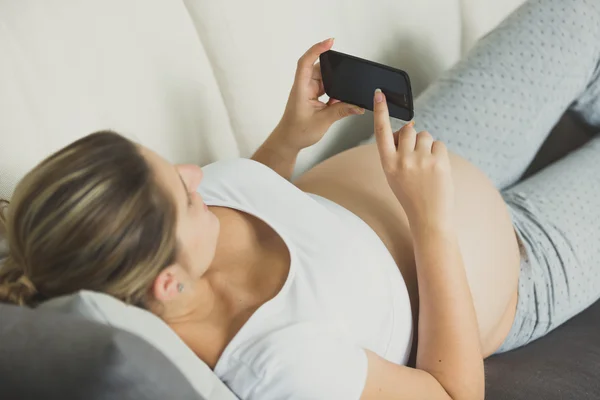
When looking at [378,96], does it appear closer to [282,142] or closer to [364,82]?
[364,82]

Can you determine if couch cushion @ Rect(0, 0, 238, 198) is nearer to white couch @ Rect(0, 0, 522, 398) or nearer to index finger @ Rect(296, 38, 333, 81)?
white couch @ Rect(0, 0, 522, 398)

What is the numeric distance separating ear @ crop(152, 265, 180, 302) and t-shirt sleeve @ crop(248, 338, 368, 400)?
124mm

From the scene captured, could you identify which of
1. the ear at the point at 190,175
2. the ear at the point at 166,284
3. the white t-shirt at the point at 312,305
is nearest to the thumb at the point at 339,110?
the white t-shirt at the point at 312,305

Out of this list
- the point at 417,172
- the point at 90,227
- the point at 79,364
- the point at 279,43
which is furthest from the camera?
the point at 279,43

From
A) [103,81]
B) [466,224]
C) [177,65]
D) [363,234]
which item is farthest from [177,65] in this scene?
[466,224]

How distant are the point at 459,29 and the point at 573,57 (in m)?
0.33

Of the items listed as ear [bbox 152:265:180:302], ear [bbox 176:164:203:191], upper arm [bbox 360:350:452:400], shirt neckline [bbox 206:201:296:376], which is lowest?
upper arm [bbox 360:350:452:400]

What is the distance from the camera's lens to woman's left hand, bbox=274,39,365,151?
1.04 meters

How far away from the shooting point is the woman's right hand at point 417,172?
0.89 m

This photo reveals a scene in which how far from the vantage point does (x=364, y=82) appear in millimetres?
963

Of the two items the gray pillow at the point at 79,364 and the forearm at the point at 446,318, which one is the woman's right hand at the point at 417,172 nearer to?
the forearm at the point at 446,318

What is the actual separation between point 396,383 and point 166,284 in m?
0.30

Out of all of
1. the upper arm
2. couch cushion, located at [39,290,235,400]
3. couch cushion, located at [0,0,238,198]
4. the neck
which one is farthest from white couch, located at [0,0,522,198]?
the upper arm

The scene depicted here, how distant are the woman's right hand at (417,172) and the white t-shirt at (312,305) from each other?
7 cm
